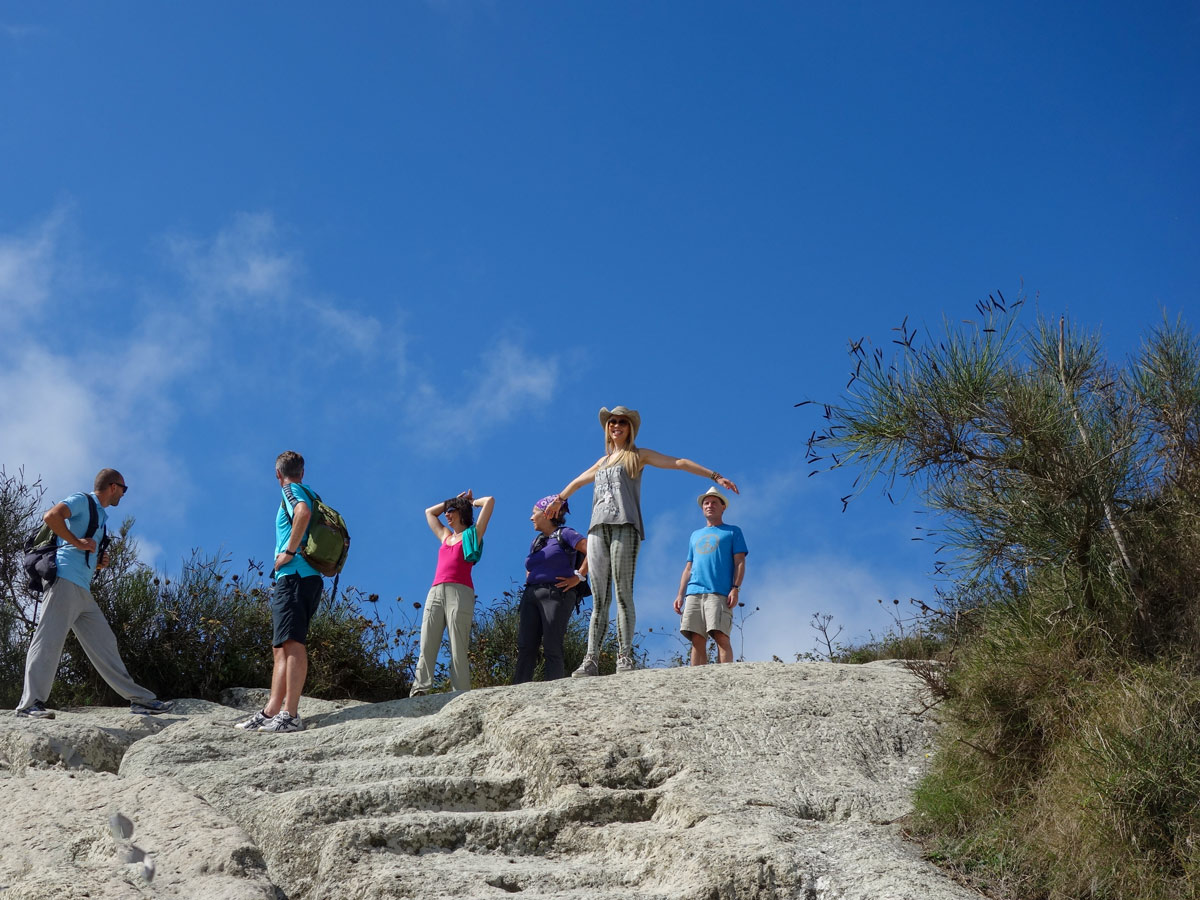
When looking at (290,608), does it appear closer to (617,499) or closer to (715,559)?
(617,499)

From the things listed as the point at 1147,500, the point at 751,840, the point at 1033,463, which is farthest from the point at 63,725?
the point at 1147,500

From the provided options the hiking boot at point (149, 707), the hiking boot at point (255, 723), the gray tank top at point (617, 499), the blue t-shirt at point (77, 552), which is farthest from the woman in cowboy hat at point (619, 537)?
the blue t-shirt at point (77, 552)

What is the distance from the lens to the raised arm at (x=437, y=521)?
8.54 meters

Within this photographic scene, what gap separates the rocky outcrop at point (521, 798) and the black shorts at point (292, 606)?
0.74 m

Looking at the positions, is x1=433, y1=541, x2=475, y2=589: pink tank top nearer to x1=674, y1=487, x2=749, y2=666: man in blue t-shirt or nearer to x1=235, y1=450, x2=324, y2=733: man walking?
x1=235, y1=450, x2=324, y2=733: man walking

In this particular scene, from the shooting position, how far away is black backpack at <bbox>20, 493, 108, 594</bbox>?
821 centimetres

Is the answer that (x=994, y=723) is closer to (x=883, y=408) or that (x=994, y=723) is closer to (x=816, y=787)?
(x=816, y=787)

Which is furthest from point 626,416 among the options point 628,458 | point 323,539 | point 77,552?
point 77,552

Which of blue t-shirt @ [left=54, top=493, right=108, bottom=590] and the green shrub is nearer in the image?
the green shrub

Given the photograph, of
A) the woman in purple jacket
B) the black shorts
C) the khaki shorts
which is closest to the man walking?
the black shorts

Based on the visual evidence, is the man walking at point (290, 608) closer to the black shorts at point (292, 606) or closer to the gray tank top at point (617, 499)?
the black shorts at point (292, 606)

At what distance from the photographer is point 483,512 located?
27.5 ft

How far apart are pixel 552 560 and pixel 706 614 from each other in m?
1.38

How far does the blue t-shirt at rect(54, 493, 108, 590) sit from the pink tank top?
287 cm
